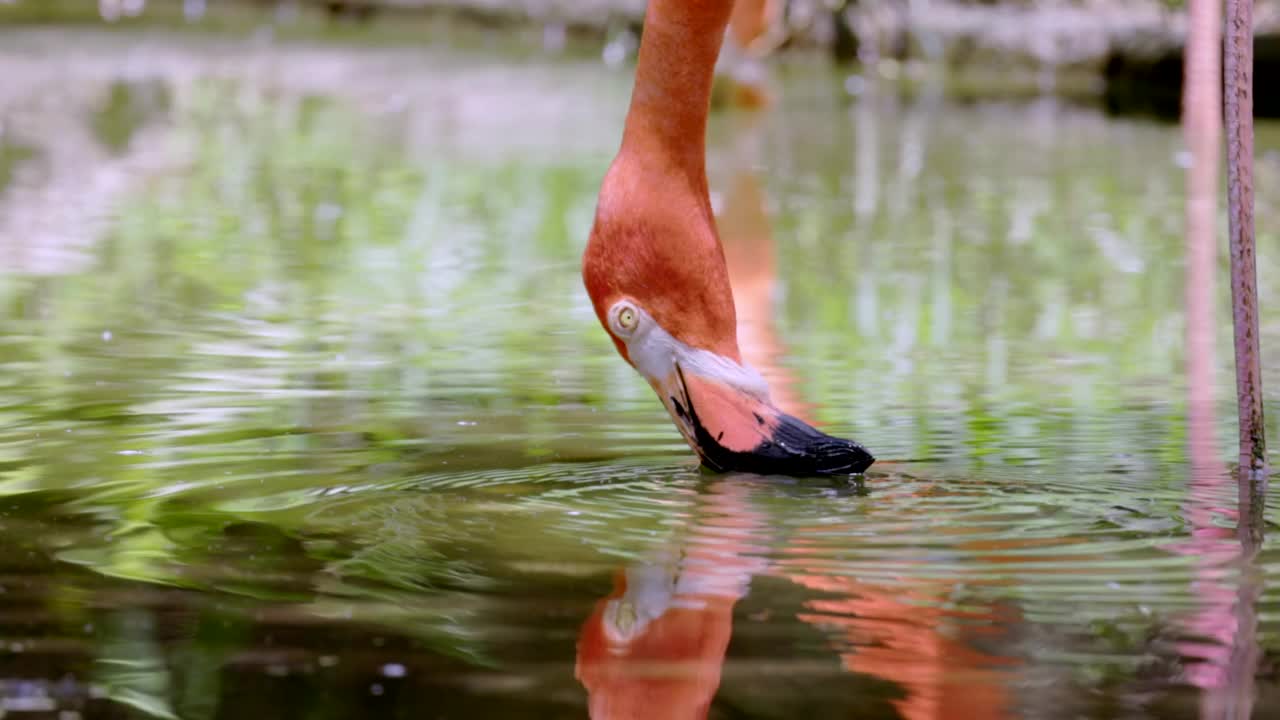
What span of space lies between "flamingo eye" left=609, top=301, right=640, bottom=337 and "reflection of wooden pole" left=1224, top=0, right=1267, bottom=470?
0.76 metres

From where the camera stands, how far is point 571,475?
9.64 feet

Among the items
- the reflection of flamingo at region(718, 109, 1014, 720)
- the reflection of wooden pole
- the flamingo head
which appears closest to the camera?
the reflection of flamingo at region(718, 109, 1014, 720)

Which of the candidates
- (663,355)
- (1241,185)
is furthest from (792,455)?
(1241,185)

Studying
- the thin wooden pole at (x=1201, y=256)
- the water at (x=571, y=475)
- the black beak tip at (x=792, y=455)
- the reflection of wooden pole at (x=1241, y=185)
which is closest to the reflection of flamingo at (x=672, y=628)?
the water at (x=571, y=475)

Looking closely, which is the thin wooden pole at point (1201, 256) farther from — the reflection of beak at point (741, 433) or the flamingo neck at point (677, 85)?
the flamingo neck at point (677, 85)

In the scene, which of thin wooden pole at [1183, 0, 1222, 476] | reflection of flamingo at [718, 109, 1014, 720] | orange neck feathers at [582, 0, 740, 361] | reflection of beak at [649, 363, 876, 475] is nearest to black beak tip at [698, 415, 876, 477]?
reflection of beak at [649, 363, 876, 475]

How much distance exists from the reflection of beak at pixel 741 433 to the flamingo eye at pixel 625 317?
0.24 ft

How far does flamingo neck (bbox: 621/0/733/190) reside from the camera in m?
2.87

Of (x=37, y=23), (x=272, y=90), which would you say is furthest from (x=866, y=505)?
(x=37, y=23)

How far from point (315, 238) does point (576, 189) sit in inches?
57.9

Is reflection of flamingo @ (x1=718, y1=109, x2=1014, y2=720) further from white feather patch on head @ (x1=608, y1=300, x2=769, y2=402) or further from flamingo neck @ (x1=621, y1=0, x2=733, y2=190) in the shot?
flamingo neck @ (x1=621, y1=0, x2=733, y2=190)

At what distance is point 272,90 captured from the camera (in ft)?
37.5

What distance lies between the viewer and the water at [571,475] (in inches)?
78.1

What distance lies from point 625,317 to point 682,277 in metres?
0.09
